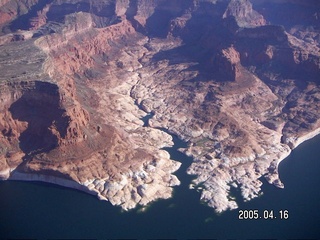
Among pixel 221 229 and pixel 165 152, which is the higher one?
pixel 165 152

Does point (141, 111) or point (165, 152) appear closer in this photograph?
point (165, 152)

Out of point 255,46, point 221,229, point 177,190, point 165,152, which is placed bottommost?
point 221,229

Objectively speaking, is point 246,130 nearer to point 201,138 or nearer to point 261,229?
point 201,138

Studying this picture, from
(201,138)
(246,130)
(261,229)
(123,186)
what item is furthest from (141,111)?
(261,229)

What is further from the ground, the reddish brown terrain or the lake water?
the reddish brown terrain

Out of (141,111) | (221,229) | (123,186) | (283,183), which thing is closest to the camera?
(221,229)
